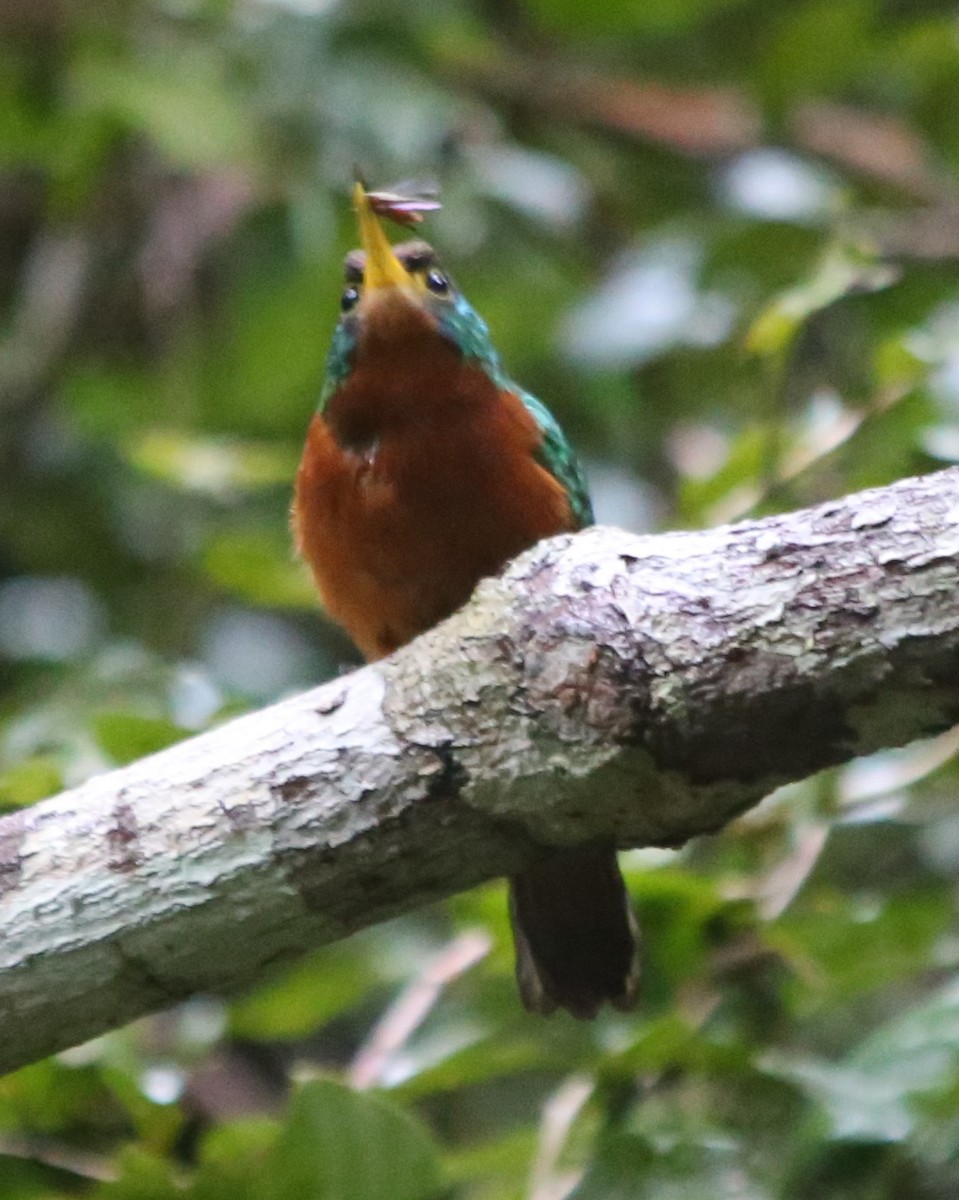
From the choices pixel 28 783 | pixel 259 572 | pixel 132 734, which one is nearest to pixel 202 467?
pixel 259 572

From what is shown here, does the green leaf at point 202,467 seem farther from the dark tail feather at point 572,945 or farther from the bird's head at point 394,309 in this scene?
the dark tail feather at point 572,945

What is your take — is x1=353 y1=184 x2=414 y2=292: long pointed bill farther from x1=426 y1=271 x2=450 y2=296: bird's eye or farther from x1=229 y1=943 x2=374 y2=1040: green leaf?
x1=229 y1=943 x2=374 y2=1040: green leaf

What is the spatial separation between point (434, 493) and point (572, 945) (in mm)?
644

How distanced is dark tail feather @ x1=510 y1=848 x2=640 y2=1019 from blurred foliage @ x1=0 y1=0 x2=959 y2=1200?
6cm

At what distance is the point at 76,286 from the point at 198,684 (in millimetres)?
2216

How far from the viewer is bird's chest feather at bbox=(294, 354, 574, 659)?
8.22 ft

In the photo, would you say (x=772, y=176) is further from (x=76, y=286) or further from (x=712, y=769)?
(x=712, y=769)

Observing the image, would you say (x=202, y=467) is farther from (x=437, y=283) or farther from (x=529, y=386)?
(x=529, y=386)

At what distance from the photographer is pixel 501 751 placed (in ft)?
6.07

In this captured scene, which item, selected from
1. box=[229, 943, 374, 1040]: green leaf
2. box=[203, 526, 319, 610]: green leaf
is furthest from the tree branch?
box=[203, 526, 319, 610]: green leaf

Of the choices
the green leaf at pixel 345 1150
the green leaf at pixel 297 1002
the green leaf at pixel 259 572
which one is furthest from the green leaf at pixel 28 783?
the green leaf at pixel 259 572

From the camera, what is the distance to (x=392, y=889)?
1.91m

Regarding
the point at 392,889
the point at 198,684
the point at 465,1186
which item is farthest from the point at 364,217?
the point at 465,1186

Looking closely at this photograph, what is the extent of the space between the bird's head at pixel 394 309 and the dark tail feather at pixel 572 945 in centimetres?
82
